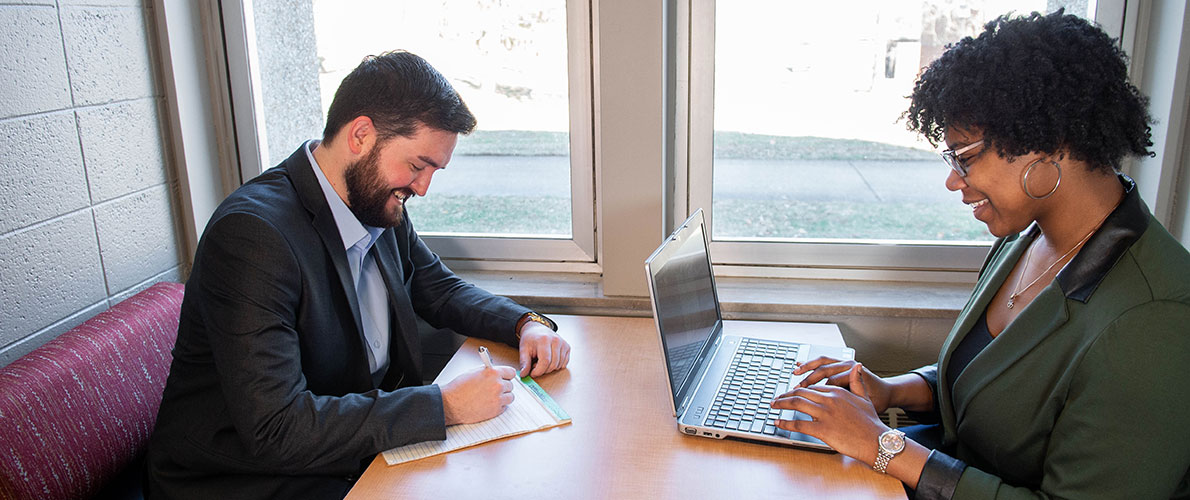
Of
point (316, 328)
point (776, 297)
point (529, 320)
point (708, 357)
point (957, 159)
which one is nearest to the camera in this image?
point (957, 159)

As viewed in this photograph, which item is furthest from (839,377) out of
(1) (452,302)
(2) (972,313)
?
(1) (452,302)

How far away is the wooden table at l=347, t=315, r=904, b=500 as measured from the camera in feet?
4.23

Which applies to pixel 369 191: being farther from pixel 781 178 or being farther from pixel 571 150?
pixel 781 178

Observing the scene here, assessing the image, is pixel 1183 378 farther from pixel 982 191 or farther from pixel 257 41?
pixel 257 41

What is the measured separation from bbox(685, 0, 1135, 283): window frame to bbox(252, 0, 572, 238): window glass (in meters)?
0.35

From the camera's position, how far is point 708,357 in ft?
5.71

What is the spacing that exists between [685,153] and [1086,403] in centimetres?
126

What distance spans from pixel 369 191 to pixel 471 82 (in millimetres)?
790

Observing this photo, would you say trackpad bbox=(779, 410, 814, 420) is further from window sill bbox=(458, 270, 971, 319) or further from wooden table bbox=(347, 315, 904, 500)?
window sill bbox=(458, 270, 971, 319)

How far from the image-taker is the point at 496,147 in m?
2.39

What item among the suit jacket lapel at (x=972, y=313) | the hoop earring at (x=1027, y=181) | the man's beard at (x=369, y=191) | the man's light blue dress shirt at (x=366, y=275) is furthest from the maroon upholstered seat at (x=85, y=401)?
the hoop earring at (x=1027, y=181)

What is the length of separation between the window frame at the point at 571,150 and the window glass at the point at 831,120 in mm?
347

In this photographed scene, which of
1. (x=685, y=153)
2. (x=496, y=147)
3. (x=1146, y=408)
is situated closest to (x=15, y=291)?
(x=496, y=147)

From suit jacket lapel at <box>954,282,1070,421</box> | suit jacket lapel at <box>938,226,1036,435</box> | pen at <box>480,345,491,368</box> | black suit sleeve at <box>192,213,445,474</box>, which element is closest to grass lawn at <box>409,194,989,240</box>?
suit jacket lapel at <box>938,226,1036,435</box>
